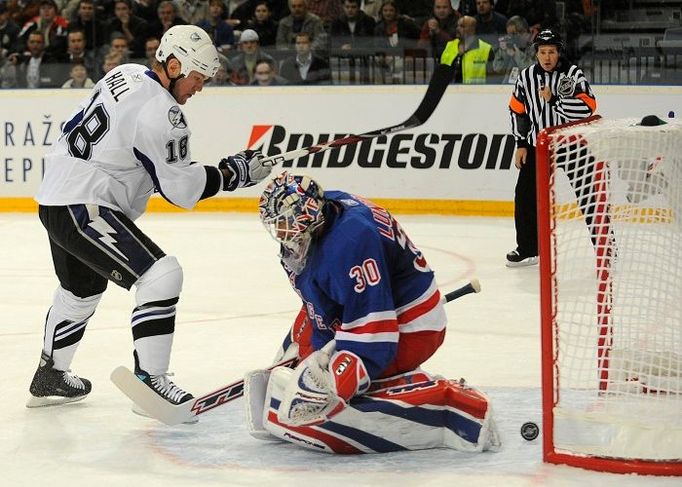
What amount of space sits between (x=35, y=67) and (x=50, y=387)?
5.65 meters

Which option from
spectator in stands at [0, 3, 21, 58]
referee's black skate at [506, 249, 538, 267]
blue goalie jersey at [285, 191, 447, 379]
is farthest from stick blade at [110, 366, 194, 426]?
spectator in stands at [0, 3, 21, 58]

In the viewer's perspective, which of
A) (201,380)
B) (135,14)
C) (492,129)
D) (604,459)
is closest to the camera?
(604,459)

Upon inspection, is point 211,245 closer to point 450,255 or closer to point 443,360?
point 450,255

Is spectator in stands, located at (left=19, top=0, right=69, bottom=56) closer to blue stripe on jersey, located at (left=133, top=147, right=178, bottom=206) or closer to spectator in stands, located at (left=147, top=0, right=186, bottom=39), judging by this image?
spectator in stands, located at (left=147, top=0, right=186, bottom=39)

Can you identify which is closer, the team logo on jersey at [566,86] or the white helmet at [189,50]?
the white helmet at [189,50]

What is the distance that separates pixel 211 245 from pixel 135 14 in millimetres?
2736

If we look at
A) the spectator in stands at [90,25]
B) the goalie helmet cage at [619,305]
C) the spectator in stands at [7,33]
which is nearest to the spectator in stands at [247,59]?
the spectator in stands at [90,25]

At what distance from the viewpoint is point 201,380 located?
4105mm

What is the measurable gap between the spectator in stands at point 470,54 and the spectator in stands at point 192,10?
196 centimetres

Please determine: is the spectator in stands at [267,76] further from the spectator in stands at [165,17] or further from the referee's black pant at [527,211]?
the referee's black pant at [527,211]

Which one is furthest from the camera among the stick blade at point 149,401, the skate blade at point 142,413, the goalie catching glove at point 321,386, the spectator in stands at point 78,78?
the spectator in stands at point 78,78

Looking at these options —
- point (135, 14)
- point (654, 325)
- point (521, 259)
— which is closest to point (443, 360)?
point (654, 325)

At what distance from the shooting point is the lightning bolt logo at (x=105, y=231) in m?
3.51

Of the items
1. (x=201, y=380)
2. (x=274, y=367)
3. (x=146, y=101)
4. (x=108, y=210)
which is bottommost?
(x=201, y=380)
